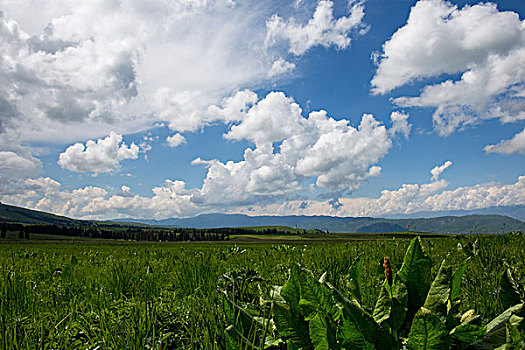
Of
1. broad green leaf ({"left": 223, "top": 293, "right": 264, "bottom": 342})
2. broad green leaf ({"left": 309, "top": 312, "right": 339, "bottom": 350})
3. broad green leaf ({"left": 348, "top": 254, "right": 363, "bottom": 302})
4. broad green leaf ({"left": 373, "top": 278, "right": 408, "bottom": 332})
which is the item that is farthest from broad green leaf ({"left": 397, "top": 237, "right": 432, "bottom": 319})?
broad green leaf ({"left": 223, "top": 293, "right": 264, "bottom": 342})

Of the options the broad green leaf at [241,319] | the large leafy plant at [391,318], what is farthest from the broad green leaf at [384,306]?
the broad green leaf at [241,319]

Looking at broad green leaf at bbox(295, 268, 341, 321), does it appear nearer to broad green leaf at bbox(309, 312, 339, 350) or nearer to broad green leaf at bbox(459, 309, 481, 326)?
broad green leaf at bbox(309, 312, 339, 350)

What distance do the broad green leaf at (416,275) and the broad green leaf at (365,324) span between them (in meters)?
0.39

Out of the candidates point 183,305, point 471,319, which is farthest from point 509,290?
point 183,305

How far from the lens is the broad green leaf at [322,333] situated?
1.45 m

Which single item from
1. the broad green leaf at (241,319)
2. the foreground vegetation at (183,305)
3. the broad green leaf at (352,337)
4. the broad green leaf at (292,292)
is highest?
the broad green leaf at (292,292)

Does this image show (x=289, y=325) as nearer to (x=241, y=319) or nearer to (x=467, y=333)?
(x=241, y=319)

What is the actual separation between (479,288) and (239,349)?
3087mm

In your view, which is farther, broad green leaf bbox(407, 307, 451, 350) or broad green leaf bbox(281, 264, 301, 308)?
broad green leaf bbox(281, 264, 301, 308)

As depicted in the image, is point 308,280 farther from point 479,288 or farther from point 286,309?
point 479,288

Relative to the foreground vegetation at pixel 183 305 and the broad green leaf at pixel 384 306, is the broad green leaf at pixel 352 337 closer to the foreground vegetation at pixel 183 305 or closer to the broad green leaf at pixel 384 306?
the foreground vegetation at pixel 183 305

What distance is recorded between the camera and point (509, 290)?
161 cm

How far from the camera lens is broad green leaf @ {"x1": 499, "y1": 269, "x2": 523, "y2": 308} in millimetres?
1570

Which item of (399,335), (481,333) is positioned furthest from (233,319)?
(481,333)
